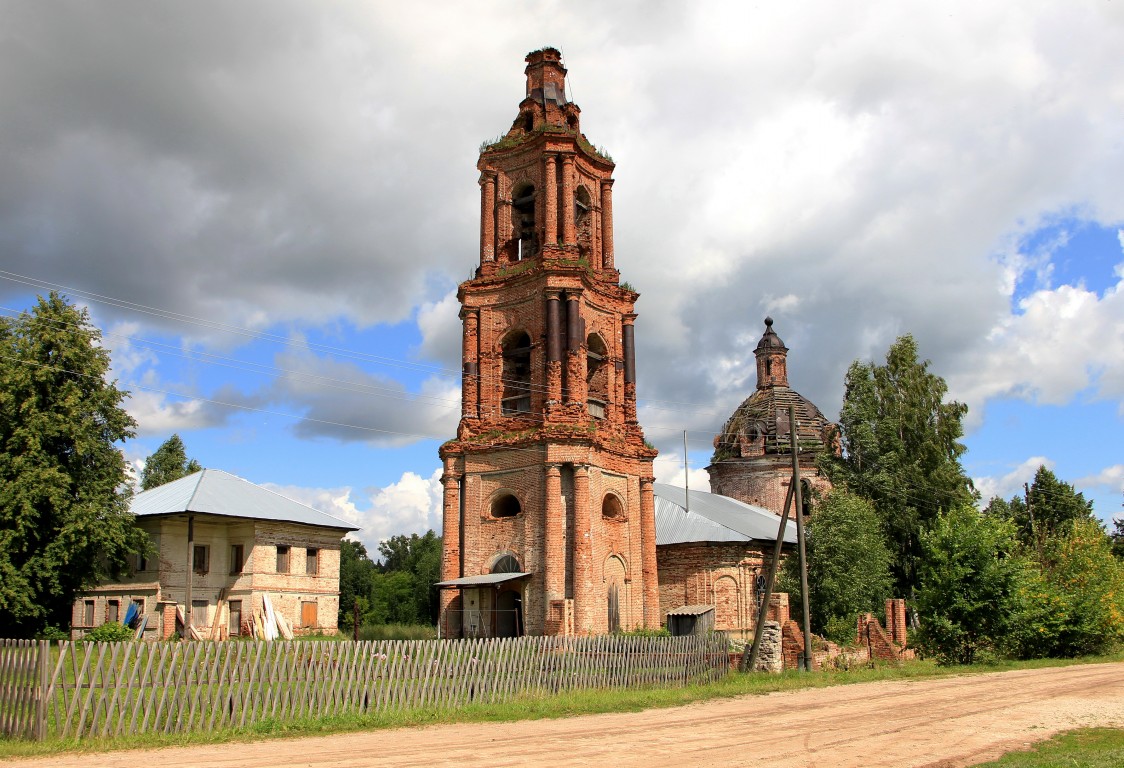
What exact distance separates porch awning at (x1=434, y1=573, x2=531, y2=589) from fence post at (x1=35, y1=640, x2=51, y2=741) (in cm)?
1610

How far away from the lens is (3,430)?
96.5 feet

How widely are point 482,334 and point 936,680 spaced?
17708 millimetres

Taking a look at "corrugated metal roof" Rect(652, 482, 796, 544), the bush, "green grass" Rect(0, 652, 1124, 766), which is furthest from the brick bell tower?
the bush

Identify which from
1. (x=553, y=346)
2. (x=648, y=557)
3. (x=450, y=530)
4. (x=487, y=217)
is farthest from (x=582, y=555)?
(x=487, y=217)

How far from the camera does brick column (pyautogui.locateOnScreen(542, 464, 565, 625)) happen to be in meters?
27.5

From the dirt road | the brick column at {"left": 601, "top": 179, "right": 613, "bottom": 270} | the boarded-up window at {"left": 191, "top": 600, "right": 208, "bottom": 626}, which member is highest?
the brick column at {"left": 601, "top": 179, "right": 613, "bottom": 270}

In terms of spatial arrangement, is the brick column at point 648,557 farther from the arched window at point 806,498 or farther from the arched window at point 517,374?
the arched window at point 806,498

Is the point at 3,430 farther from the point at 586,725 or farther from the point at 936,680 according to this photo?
the point at 936,680

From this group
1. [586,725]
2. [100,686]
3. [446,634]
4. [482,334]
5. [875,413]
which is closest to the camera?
[100,686]

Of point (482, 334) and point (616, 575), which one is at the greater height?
point (482, 334)

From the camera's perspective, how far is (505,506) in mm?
30391

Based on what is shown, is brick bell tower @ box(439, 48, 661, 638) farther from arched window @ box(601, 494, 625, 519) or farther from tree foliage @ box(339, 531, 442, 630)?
tree foliage @ box(339, 531, 442, 630)

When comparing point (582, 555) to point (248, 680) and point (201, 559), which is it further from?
point (248, 680)

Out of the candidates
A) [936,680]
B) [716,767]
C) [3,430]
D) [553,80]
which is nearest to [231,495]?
[3,430]
